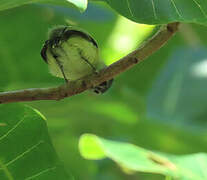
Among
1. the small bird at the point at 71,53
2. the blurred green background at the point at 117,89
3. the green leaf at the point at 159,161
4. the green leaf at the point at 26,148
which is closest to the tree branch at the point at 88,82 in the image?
the small bird at the point at 71,53

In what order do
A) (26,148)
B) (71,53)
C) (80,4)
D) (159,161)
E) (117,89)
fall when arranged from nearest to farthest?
(80,4) < (71,53) < (26,148) < (159,161) < (117,89)

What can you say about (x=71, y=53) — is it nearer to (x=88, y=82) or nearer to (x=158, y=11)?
(x=88, y=82)

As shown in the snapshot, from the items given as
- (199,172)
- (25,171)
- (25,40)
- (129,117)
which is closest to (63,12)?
(25,40)

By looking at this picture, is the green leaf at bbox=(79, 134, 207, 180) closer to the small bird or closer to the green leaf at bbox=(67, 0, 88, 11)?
the small bird

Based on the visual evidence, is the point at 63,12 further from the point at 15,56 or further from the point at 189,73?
the point at 189,73

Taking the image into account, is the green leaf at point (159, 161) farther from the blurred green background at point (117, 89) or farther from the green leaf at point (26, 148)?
the blurred green background at point (117, 89)

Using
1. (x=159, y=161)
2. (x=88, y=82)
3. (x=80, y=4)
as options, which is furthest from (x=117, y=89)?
(x=80, y=4)
